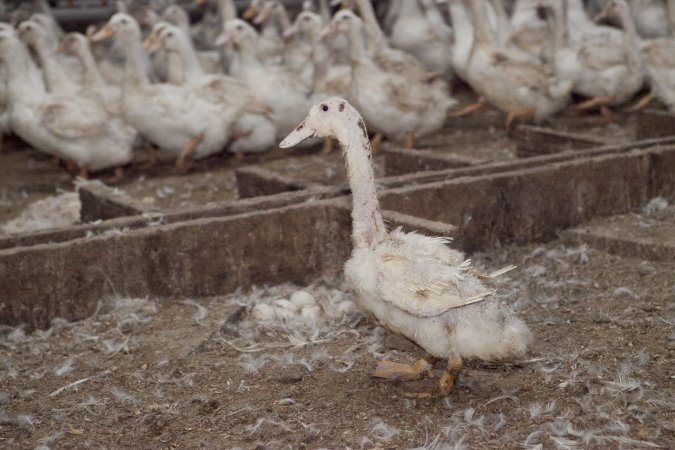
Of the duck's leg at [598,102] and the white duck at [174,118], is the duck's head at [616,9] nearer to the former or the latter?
the duck's leg at [598,102]

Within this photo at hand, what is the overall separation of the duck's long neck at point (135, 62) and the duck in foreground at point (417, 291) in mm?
5238

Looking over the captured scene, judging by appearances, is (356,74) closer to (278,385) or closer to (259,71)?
(259,71)

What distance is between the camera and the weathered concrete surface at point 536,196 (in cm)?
604

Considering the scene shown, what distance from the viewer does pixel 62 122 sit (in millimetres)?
8852

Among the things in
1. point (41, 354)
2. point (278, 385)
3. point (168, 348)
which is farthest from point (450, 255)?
point (41, 354)

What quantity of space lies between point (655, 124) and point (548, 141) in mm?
922

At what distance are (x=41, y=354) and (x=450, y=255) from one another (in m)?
2.16

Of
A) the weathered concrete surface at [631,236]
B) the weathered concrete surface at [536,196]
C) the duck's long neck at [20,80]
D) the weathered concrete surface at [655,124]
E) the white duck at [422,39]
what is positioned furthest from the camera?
the white duck at [422,39]

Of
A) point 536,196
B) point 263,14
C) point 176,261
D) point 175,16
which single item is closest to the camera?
point 176,261

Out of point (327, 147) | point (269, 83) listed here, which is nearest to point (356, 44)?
point (269, 83)

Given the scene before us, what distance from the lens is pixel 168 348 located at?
4934mm

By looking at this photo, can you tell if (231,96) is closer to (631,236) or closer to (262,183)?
(262,183)

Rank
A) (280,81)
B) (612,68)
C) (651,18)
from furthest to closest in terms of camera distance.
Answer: (651,18), (612,68), (280,81)

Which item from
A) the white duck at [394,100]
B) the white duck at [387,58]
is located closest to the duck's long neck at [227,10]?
the white duck at [387,58]
